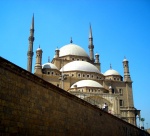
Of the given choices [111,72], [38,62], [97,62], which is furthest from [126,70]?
[38,62]

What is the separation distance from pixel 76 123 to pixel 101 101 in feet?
66.4

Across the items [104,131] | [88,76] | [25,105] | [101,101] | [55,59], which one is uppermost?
[55,59]

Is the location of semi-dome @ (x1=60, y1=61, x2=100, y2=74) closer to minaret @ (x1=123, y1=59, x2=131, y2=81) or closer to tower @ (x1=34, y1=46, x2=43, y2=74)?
tower @ (x1=34, y1=46, x2=43, y2=74)

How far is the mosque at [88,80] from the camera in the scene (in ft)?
91.9

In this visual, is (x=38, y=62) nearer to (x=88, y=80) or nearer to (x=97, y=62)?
(x=88, y=80)

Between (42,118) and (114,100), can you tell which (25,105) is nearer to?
(42,118)

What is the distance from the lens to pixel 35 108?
5.48 metres

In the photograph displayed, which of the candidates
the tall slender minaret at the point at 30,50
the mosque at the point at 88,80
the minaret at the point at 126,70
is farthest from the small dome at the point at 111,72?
the tall slender minaret at the point at 30,50

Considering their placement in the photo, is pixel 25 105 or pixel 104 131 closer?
pixel 25 105

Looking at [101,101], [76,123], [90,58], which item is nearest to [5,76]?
[76,123]

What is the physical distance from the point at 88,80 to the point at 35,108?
987 inches

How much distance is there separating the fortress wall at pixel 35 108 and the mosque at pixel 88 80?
1868 cm

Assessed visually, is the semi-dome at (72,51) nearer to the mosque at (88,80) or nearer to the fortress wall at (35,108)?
the mosque at (88,80)

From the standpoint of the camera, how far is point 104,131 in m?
10.8
